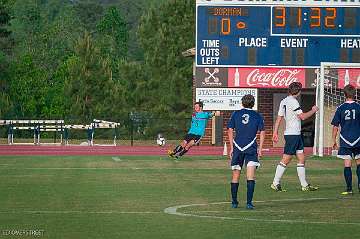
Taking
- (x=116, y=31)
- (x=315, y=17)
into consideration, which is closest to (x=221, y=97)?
(x=315, y=17)

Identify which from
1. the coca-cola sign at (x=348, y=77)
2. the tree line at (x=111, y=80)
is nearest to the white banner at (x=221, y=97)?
the coca-cola sign at (x=348, y=77)

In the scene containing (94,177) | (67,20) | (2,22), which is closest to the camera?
(94,177)

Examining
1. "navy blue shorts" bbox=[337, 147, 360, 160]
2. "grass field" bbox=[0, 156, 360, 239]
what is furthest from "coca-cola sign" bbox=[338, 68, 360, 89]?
"navy blue shorts" bbox=[337, 147, 360, 160]

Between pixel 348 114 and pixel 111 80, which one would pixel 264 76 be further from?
pixel 348 114

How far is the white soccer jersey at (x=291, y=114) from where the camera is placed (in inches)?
766

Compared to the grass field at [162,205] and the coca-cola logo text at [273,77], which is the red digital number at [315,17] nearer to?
the coca-cola logo text at [273,77]

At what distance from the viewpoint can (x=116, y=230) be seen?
13023 millimetres

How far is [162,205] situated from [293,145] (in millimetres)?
3966

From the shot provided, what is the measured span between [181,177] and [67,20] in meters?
80.3

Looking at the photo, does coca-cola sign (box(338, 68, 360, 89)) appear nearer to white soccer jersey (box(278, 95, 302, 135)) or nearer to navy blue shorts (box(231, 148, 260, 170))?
white soccer jersey (box(278, 95, 302, 135))

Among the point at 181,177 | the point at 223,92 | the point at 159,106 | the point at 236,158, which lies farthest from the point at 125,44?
the point at 236,158

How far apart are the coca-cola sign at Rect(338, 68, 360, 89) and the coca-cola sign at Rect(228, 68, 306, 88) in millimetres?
1418

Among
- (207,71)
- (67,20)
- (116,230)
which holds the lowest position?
(116,230)

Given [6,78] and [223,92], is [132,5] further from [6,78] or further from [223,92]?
[223,92]
